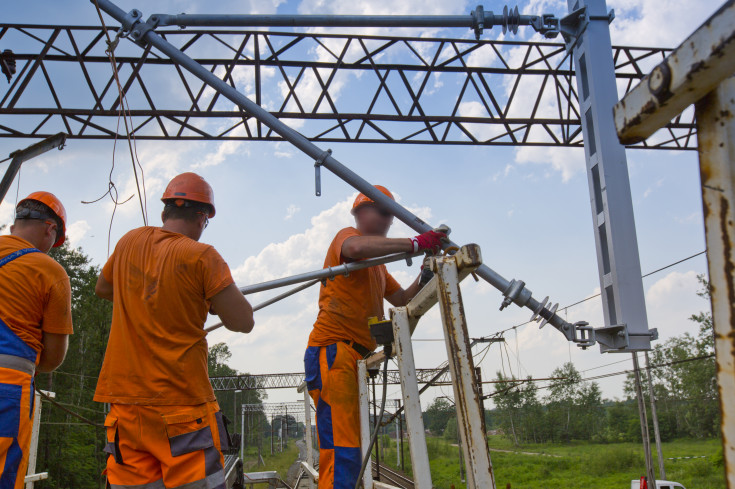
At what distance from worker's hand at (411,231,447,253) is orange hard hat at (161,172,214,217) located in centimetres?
113

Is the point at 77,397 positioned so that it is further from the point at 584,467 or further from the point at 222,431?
the point at 584,467

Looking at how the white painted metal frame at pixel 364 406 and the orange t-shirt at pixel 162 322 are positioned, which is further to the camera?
the white painted metal frame at pixel 364 406

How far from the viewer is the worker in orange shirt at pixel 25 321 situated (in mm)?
2445

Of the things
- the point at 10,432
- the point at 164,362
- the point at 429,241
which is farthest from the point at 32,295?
the point at 429,241

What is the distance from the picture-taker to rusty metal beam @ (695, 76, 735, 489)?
718 millimetres

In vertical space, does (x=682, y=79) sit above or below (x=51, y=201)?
below

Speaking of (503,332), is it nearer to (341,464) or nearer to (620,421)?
(341,464)

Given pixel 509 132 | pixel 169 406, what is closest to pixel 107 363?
pixel 169 406

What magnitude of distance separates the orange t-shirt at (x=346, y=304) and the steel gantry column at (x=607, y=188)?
1.38m

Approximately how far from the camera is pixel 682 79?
77 centimetres

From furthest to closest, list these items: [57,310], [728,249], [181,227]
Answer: [57,310] < [181,227] < [728,249]

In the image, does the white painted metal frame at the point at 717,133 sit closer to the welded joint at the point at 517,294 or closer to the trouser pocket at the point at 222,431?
the trouser pocket at the point at 222,431

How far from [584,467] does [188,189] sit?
197 ft

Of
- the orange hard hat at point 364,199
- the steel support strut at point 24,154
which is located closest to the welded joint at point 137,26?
the steel support strut at point 24,154
